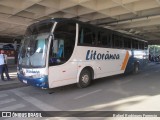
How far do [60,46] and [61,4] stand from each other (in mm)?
3534

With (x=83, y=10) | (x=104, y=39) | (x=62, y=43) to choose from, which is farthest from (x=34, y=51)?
(x=83, y=10)

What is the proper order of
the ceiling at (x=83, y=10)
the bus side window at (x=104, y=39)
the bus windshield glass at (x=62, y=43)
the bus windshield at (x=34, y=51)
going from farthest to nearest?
1. the bus side window at (x=104, y=39)
2. the ceiling at (x=83, y=10)
3. the bus windshield glass at (x=62, y=43)
4. the bus windshield at (x=34, y=51)

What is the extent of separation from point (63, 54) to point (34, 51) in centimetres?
110

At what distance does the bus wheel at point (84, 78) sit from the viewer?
8.52m

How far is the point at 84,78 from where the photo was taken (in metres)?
8.74

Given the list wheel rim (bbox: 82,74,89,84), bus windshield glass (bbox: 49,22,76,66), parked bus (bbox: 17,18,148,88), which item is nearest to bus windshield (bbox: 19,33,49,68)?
parked bus (bbox: 17,18,148,88)

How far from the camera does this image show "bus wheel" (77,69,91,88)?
852cm

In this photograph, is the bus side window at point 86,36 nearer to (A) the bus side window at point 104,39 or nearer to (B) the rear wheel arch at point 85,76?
(A) the bus side window at point 104,39

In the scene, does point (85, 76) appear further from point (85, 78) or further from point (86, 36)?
point (86, 36)

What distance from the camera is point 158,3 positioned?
29.1 feet

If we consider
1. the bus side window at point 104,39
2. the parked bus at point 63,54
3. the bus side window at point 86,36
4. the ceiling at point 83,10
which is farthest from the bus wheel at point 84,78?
the ceiling at point 83,10

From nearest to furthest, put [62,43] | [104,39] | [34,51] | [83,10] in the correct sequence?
[34,51]
[62,43]
[104,39]
[83,10]

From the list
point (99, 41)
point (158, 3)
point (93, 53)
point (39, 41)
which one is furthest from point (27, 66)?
point (158, 3)

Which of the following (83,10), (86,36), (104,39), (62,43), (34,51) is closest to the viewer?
(34,51)
